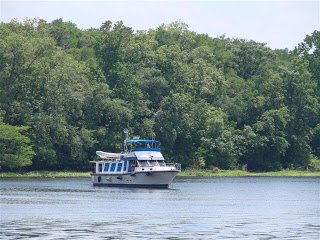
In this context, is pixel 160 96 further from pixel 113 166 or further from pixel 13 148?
pixel 113 166

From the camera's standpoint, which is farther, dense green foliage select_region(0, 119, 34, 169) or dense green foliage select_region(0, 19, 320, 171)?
dense green foliage select_region(0, 19, 320, 171)

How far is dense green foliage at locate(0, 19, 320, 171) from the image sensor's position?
135 m

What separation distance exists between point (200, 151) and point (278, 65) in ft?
94.0

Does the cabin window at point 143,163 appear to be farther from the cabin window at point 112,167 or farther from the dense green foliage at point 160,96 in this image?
the dense green foliage at point 160,96

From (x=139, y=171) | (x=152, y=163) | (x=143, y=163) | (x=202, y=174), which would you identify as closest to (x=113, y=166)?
(x=143, y=163)

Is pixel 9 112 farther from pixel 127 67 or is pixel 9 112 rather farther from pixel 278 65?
pixel 278 65

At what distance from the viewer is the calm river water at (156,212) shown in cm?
5862

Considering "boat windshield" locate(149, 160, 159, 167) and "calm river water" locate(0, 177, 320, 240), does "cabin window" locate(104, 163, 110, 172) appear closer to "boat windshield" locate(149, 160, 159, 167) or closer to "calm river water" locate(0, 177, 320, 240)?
"calm river water" locate(0, 177, 320, 240)

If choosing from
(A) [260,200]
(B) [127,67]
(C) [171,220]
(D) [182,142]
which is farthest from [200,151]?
(C) [171,220]

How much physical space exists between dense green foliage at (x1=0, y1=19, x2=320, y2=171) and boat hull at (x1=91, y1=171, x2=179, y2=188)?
18.2 metres

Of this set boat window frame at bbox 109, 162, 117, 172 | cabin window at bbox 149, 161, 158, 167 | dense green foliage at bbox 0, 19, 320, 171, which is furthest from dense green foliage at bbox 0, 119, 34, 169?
cabin window at bbox 149, 161, 158, 167

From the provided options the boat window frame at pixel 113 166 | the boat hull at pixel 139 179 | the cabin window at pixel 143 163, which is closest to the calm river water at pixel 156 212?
the boat hull at pixel 139 179

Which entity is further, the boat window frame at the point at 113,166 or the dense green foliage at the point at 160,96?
the dense green foliage at the point at 160,96

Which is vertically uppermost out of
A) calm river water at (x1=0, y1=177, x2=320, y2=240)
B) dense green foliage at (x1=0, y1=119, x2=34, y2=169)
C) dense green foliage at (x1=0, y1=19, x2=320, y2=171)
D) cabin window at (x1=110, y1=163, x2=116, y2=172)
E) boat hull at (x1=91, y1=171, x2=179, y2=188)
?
dense green foliage at (x1=0, y1=19, x2=320, y2=171)
